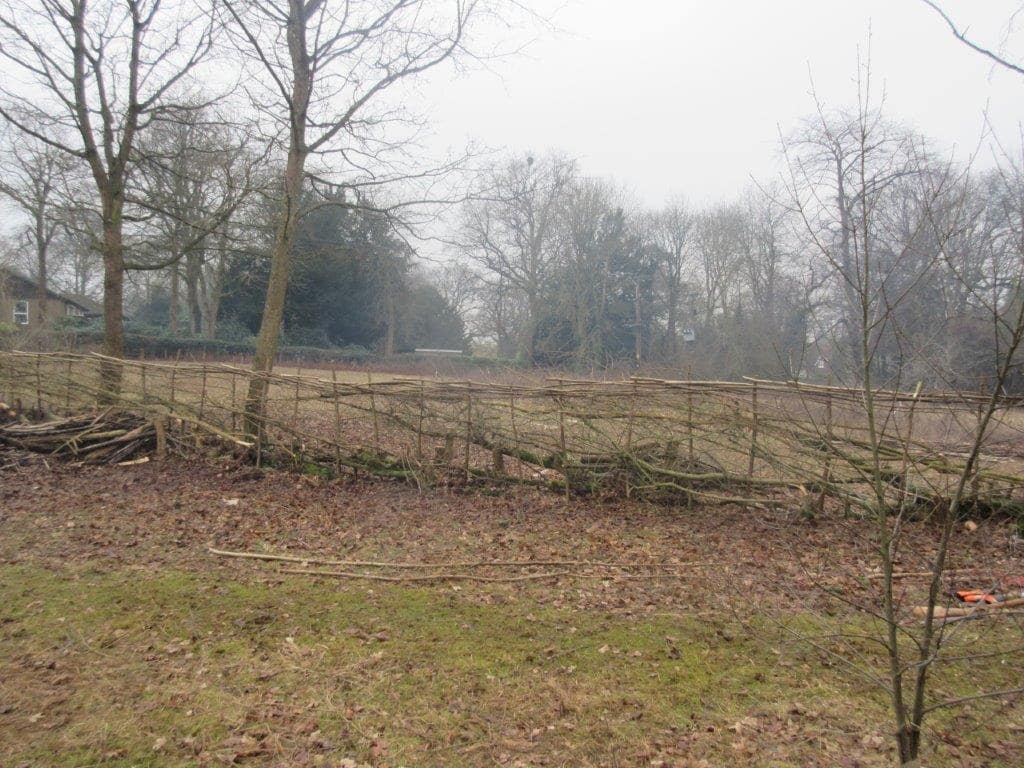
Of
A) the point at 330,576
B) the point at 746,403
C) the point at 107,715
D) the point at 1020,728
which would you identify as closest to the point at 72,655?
the point at 107,715

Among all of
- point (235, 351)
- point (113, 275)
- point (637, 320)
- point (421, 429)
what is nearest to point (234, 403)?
point (421, 429)

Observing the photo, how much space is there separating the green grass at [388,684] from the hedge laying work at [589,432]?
3.33 meters

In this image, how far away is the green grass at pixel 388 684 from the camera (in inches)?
138

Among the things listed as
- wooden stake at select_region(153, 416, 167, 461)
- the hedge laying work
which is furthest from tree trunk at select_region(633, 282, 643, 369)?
wooden stake at select_region(153, 416, 167, 461)

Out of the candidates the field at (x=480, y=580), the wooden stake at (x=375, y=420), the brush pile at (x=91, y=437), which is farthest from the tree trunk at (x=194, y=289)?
the wooden stake at (x=375, y=420)

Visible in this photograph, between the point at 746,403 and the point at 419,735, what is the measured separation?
18.3ft

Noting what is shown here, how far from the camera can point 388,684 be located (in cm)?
412

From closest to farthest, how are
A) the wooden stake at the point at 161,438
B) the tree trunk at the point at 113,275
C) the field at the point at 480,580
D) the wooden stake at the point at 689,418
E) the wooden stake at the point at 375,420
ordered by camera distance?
the field at the point at 480,580 → the wooden stake at the point at 689,418 → the wooden stake at the point at 375,420 → the wooden stake at the point at 161,438 → the tree trunk at the point at 113,275

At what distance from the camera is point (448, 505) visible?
8367mm

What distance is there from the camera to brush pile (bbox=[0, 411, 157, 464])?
1005 cm

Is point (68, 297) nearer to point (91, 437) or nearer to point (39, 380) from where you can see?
point (39, 380)

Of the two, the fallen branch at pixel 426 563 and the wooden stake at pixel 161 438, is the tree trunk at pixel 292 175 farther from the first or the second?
the fallen branch at pixel 426 563

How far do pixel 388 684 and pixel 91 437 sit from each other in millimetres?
8196

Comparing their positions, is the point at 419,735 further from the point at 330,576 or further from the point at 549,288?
the point at 549,288
